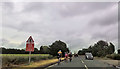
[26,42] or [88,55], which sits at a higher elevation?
[26,42]

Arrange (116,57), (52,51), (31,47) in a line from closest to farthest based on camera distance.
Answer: (31,47), (116,57), (52,51)

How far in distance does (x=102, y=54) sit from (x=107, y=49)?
143 inches

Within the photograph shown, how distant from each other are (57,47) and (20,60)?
4348 centimetres

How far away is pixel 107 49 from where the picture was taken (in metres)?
55.6

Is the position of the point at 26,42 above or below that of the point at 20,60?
above

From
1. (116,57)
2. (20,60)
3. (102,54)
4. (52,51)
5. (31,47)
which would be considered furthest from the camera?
(52,51)

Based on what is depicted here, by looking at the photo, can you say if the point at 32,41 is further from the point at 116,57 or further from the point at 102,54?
the point at 102,54


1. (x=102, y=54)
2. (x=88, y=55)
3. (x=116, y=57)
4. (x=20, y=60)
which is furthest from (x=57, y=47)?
(x=20, y=60)

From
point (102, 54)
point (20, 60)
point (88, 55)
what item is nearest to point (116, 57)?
point (88, 55)

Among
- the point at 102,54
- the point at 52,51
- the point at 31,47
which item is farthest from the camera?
the point at 52,51

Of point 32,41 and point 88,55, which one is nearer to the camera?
point 32,41

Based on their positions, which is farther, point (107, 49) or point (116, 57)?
point (107, 49)

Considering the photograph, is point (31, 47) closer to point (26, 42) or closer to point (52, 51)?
point (26, 42)

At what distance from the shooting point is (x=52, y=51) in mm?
62031
